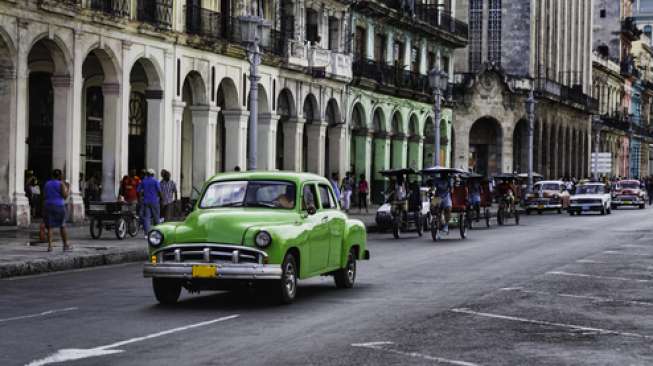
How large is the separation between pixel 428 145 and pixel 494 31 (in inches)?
637

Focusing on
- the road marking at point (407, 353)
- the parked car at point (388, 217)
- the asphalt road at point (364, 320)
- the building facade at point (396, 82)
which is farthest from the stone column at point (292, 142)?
the road marking at point (407, 353)

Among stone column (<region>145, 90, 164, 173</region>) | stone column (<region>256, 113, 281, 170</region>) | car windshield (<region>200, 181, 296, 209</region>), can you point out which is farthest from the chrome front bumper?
stone column (<region>256, 113, 281, 170</region>)

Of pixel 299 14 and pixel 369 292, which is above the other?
pixel 299 14

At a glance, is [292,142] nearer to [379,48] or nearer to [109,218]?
[379,48]

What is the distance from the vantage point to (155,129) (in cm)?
3688

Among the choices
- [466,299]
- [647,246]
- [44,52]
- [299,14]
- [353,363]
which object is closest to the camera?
[353,363]

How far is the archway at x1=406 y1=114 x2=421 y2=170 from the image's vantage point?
6084 cm

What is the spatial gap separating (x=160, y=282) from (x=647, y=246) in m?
17.1

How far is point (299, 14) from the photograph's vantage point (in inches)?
1820

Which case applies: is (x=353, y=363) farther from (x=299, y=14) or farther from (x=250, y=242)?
(x=299, y=14)

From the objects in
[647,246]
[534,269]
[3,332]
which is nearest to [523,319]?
[3,332]

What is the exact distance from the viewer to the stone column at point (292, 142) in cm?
4688

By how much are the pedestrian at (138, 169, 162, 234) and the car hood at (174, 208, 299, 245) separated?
1332 cm

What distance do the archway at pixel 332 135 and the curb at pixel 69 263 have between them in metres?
27.6
